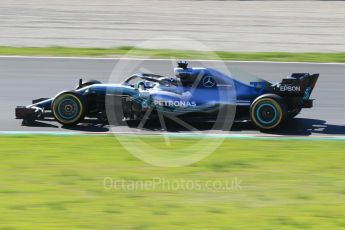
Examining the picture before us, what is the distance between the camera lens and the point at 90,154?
948 centimetres

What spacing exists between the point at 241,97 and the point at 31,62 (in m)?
6.44

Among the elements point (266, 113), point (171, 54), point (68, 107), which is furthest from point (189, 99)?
point (171, 54)

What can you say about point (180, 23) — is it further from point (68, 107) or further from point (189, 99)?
point (68, 107)

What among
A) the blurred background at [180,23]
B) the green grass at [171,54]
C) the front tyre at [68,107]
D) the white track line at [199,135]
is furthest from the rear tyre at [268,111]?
the blurred background at [180,23]

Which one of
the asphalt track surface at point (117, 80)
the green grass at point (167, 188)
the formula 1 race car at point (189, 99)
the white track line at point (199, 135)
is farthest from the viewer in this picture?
the asphalt track surface at point (117, 80)

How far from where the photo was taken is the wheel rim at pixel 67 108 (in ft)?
36.8

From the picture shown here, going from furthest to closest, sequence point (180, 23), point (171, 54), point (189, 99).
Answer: point (180, 23) < point (171, 54) < point (189, 99)

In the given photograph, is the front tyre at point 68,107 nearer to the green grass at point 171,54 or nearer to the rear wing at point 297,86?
the rear wing at point 297,86

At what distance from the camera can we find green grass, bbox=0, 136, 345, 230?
269 inches

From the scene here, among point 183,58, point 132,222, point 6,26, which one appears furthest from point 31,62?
point 132,222

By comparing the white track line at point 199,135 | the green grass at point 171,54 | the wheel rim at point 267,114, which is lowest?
the white track line at point 199,135

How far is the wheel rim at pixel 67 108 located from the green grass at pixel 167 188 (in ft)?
2.34

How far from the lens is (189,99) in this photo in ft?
36.8

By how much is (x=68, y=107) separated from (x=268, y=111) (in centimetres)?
298
